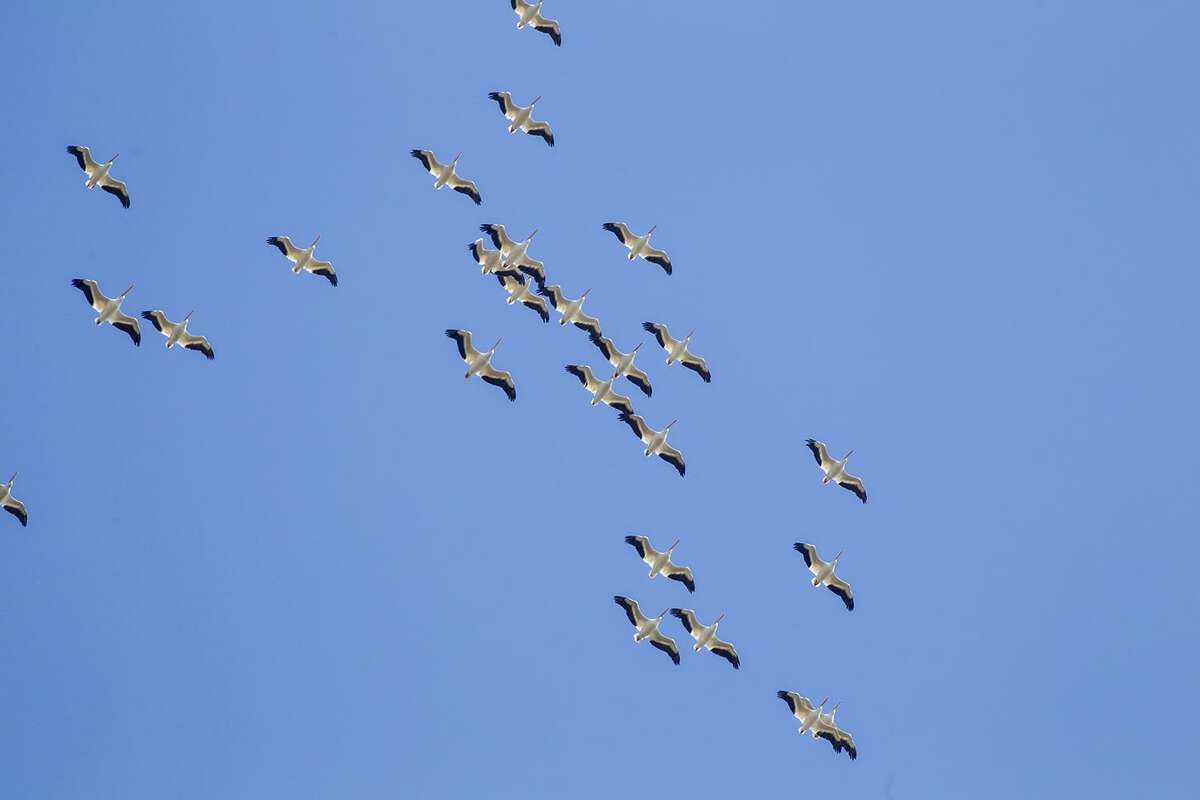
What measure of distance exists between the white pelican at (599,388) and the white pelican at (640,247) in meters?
3.08

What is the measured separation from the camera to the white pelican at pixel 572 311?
48.7 m

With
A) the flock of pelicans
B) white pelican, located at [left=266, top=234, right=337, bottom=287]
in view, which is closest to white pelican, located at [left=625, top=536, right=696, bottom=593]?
the flock of pelicans

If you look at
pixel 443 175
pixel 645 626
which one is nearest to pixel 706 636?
pixel 645 626

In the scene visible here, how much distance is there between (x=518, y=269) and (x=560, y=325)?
4.88 ft

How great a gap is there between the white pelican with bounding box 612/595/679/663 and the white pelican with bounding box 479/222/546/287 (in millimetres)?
7061

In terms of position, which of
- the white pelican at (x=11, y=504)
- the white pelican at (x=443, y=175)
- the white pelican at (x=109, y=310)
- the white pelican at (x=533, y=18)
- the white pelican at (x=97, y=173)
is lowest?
the white pelican at (x=11, y=504)

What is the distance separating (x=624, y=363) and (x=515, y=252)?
3.25 metres

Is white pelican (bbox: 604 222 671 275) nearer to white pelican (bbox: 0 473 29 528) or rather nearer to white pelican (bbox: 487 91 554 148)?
white pelican (bbox: 487 91 554 148)

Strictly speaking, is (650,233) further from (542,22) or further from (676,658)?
(676,658)

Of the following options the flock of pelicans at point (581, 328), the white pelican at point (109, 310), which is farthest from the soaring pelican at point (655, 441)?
the white pelican at point (109, 310)

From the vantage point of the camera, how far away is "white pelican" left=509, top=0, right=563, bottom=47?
49.2 m

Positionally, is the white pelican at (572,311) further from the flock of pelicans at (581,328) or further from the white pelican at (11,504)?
the white pelican at (11,504)

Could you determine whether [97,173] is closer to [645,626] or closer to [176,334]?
[176,334]

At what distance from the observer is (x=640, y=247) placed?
49.4 m
